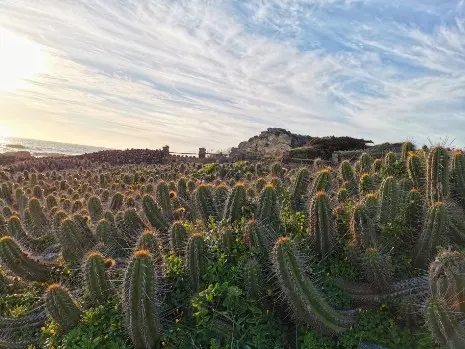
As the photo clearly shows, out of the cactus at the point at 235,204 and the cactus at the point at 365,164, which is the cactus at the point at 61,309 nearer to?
the cactus at the point at 235,204

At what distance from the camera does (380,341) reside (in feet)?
15.0

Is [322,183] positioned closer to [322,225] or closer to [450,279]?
[322,225]

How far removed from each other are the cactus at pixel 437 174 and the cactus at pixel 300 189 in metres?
1.80

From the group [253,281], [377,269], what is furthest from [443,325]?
[253,281]

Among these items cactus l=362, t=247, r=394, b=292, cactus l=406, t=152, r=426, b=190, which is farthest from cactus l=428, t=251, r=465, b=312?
cactus l=406, t=152, r=426, b=190

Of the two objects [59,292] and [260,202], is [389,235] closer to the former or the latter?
[260,202]

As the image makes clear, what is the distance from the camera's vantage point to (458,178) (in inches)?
254

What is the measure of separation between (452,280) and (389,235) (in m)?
1.50

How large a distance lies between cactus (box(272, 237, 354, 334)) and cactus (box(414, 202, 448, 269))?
153cm

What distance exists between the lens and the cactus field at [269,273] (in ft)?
14.9

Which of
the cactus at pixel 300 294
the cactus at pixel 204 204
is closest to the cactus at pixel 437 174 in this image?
the cactus at pixel 300 294

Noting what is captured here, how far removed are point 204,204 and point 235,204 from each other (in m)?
0.72

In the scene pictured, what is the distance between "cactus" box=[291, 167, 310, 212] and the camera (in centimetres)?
687

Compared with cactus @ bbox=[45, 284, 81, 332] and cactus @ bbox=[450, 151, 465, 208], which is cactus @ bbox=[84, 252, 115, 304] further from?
cactus @ bbox=[450, 151, 465, 208]
